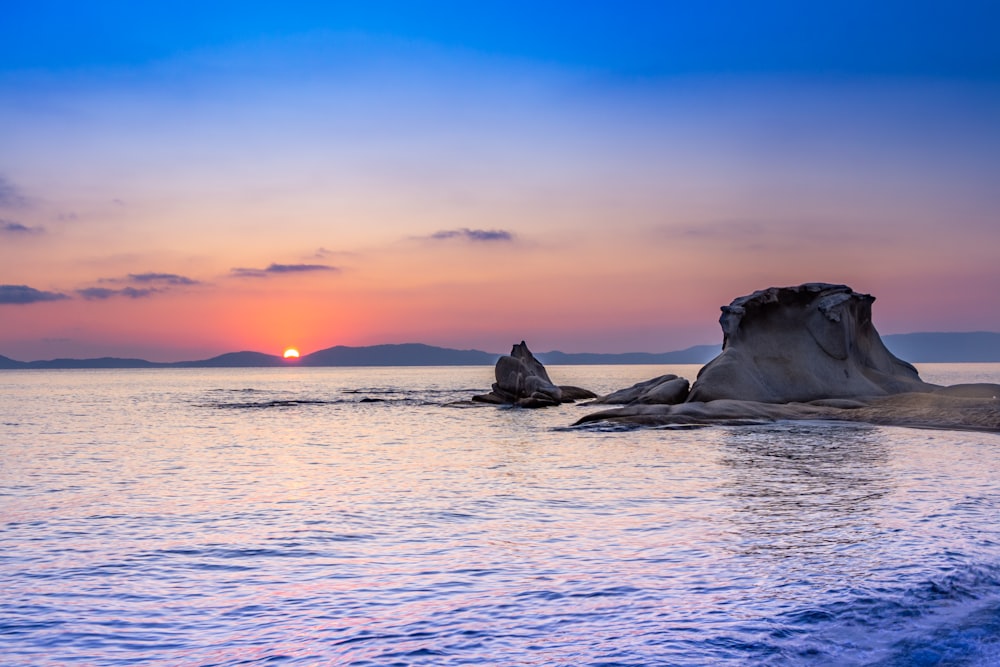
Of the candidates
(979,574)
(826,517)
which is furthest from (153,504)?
(979,574)

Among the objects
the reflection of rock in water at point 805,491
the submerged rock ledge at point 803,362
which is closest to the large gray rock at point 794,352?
the submerged rock ledge at point 803,362

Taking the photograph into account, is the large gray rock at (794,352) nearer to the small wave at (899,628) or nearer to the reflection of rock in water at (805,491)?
the reflection of rock in water at (805,491)

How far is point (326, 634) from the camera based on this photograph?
8.62 m

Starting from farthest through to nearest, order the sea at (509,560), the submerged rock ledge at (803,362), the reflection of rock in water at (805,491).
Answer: the submerged rock ledge at (803,362) < the reflection of rock in water at (805,491) < the sea at (509,560)

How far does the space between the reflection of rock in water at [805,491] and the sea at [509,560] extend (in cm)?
10

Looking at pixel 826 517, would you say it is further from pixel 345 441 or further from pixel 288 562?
pixel 345 441

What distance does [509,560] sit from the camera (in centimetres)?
1208

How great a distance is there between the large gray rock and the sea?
22.9 metres

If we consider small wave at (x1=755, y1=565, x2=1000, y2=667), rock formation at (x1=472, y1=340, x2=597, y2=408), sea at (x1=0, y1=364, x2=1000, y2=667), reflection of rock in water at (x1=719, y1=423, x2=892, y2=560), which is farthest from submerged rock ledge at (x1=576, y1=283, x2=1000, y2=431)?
small wave at (x1=755, y1=565, x2=1000, y2=667)

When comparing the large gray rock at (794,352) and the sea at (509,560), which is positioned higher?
the large gray rock at (794,352)

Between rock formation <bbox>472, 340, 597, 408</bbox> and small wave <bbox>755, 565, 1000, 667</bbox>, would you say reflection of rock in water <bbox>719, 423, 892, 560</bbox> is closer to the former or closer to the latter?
small wave <bbox>755, 565, 1000, 667</bbox>

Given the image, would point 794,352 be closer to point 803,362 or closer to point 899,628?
point 803,362

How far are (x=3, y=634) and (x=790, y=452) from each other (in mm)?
24984

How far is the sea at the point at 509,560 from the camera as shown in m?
8.18
